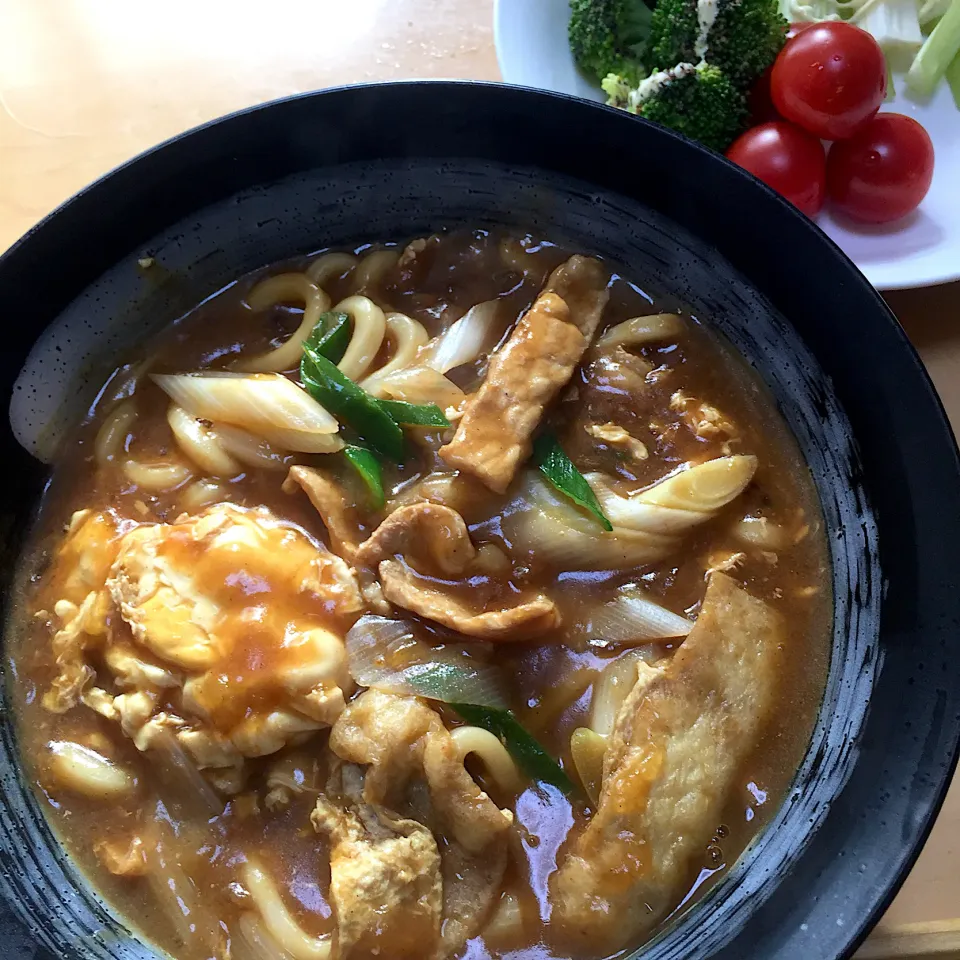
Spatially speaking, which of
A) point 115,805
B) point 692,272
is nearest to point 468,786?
point 115,805

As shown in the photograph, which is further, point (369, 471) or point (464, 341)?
point (464, 341)

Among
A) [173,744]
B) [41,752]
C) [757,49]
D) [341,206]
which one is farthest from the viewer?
[757,49]

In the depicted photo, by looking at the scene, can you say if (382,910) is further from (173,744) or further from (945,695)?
(945,695)

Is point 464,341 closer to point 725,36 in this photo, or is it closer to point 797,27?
point 725,36

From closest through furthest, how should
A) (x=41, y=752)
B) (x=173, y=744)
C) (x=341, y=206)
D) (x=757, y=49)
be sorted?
(x=173, y=744) < (x=41, y=752) < (x=341, y=206) < (x=757, y=49)

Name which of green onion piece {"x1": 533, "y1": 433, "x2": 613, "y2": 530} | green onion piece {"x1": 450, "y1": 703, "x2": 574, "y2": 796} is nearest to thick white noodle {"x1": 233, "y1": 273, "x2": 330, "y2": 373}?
green onion piece {"x1": 533, "y1": 433, "x2": 613, "y2": 530}

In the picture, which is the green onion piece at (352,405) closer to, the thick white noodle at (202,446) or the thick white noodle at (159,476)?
the thick white noodle at (202,446)

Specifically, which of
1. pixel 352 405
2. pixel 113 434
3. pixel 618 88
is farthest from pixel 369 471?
pixel 618 88
